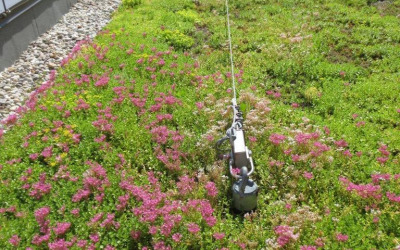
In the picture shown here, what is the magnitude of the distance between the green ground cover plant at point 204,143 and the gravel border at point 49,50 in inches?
24.0

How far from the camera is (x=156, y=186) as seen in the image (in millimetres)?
5930

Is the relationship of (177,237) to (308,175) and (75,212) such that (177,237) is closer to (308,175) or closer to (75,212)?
(75,212)

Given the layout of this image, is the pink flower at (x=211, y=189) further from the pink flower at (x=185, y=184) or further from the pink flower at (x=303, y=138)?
the pink flower at (x=303, y=138)

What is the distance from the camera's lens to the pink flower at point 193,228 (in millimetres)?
4878

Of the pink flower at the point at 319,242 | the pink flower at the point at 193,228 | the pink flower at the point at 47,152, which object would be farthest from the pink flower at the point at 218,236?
the pink flower at the point at 47,152

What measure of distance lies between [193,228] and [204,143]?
2119 mm

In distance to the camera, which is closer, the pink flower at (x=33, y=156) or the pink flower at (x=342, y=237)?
the pink flower at (x=342, y=237)

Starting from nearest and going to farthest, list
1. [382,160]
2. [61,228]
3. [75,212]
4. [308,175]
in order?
1. [61,228]
2. [75,212]
3. [308,175]
4. [382,160]

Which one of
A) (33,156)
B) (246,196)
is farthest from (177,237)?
(33,156)

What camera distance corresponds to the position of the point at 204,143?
6.69 meters

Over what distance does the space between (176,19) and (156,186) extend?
8398 mm

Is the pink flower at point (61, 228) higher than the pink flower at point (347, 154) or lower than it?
lower

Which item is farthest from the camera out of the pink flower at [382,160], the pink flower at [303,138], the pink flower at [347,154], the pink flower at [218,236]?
the pink flower at [303,138]

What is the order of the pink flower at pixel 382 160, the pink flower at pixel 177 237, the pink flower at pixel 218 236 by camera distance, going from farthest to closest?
→ the pink flower at pixel 382 160 < the pink flower at pixel 218 236 < the pink flower at pixel 177 237
